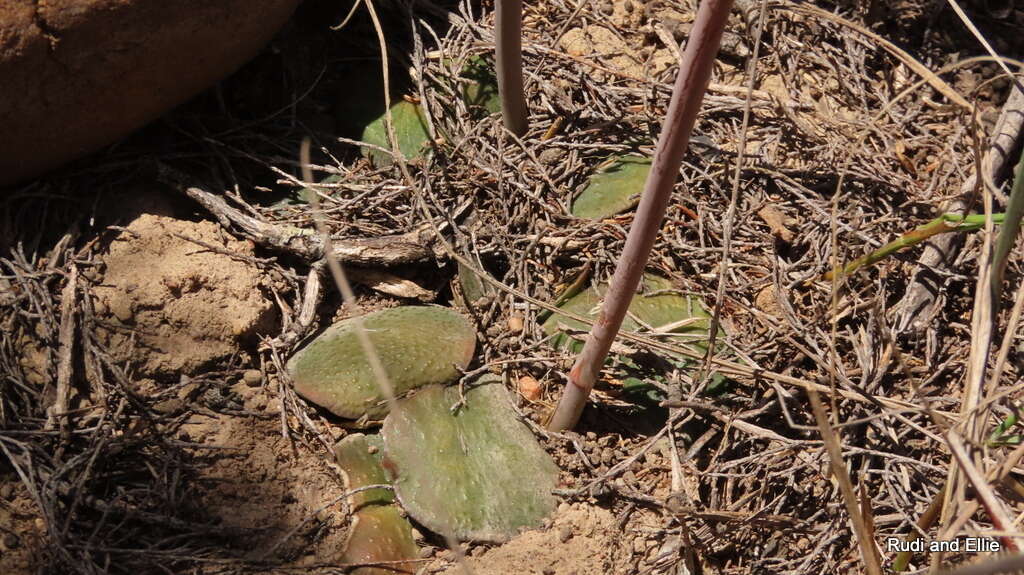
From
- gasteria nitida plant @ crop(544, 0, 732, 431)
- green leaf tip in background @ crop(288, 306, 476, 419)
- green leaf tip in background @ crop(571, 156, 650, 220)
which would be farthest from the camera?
green leaf tip in background @ crop(571, 156, 650, 220)

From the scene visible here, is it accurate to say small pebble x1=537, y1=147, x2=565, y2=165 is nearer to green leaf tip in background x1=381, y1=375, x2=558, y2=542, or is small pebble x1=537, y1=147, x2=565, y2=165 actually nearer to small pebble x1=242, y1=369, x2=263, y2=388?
green leaf tip in background x1=381, y1=375, x2=558, y2=542

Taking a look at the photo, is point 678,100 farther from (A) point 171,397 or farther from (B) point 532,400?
(A) point 171,397

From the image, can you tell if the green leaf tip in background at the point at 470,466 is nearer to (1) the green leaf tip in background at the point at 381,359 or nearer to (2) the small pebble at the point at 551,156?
(1) the green leaf tip in background at the point at 381,359

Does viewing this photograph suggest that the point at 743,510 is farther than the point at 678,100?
Yes

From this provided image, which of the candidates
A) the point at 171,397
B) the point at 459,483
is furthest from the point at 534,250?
the point at 171,397

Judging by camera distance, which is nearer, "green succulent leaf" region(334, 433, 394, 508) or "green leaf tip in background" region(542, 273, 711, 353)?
"green succulent leaf" region(334, 433, 394, 508)

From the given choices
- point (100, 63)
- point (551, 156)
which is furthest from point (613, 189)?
point (100, 63)

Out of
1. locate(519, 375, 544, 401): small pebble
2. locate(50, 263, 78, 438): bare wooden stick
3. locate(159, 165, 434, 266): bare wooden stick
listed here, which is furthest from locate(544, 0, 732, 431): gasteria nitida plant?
locate(50, 263, 78, 438): bare wooden stick
